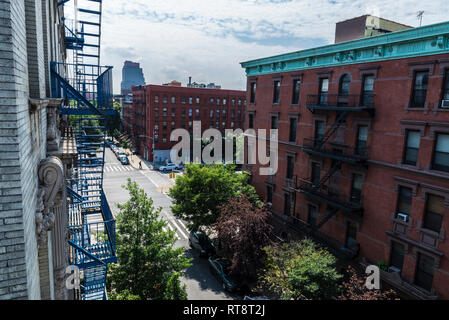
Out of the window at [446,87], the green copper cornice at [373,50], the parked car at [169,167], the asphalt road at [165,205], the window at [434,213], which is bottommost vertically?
the asphalt road at [165,205]

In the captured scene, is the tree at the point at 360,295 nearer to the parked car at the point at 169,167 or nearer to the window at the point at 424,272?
the window at the point at 424,272

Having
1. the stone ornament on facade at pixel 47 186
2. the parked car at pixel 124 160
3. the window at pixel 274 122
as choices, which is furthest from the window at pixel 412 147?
the parked car at pixel 124 160

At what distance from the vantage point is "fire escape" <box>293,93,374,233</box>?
17641mm

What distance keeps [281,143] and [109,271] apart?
1610 centimetres

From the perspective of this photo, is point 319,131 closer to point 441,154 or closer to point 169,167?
point 441,154

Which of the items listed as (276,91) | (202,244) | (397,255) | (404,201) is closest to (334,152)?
(404,201)

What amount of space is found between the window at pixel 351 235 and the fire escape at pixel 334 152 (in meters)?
0.77

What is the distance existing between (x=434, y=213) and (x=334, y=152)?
6672mm

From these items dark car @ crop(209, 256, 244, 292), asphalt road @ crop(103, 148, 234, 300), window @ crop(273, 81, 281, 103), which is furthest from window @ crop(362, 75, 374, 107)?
asphalt road @ crop(103, 148, 234, 300)

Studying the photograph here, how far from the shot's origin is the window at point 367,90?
17.1 meters

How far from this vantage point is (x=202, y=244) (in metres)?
23.5
